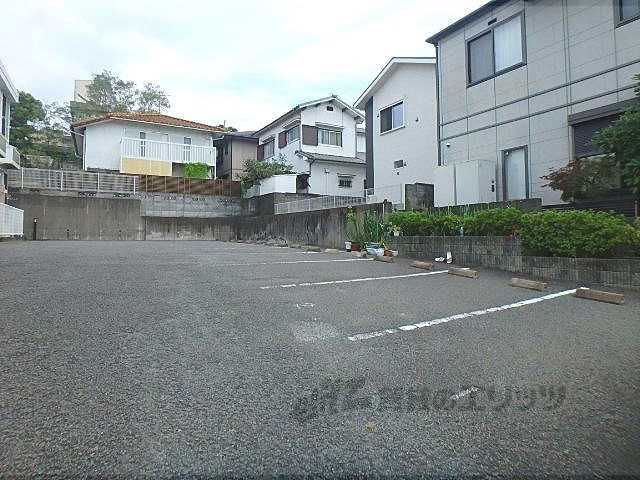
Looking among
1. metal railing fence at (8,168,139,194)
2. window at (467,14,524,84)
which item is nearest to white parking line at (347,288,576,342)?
window at (467,14,524,84)

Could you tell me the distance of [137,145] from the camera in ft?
69.5

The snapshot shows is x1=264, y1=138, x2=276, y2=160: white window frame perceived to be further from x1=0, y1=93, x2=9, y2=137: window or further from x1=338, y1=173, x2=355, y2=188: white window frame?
x1=0, y1=93, x2=9, y2=137: window

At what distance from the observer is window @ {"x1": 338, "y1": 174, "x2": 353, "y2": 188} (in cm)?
2095

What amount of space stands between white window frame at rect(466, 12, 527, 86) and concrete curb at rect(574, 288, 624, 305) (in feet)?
23.3

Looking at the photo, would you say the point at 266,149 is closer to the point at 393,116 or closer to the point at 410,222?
the point at 393,116

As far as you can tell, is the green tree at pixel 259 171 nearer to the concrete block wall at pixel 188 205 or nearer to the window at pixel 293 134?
the concrete block wall at pixel 188 205

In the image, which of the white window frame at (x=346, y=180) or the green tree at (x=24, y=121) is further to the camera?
the green tree at (x=24, y=121)

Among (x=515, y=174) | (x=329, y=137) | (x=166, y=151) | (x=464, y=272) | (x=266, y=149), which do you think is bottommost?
(x=464, y=272)

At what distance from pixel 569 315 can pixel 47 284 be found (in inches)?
245

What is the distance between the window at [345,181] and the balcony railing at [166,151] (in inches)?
298

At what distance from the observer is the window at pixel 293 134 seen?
71.3 ft

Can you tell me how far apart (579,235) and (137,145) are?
20.8 metres

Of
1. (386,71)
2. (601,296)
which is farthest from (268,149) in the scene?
(601,296)

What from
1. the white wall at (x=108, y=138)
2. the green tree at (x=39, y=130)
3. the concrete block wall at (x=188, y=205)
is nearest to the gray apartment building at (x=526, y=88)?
the concrete block wall at (x=188, y=205)
